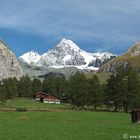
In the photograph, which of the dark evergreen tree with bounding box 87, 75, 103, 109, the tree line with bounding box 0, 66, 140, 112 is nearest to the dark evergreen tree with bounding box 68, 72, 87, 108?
the tree line with bounding box 0, 66, 140, 112

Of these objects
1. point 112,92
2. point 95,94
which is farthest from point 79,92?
point 112,92

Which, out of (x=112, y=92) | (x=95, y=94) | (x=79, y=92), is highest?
(x=79, y=92)

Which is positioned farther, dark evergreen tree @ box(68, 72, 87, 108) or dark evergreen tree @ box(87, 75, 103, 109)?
→ dark evergreen tree @ box(68, 72, 87, 108)

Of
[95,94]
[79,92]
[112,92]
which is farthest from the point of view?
[79,92]

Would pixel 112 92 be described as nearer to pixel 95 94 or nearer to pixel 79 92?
pixel 95 94

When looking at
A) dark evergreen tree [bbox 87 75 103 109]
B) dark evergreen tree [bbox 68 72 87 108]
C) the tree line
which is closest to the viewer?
the tree line

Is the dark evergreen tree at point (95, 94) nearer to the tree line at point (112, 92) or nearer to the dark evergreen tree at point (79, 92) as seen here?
the tree line at point (112, 92)

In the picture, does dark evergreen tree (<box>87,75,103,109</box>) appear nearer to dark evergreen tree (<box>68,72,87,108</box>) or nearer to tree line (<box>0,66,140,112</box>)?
tree line (<box>0,66,140,112</box>)

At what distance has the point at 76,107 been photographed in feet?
494

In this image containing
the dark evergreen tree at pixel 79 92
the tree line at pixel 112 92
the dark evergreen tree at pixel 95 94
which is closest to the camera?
the tree line at pixel 112 92

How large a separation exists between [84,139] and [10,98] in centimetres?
15641

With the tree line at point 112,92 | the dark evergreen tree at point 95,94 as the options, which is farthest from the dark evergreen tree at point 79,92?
the dark evergreen tree at point 95,94

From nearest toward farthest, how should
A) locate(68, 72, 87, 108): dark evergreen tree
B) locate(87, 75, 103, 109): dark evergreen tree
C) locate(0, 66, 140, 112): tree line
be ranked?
1. locate(0, 66, 140, 112): tree line
2. locate(87, 75, 103, 109): dark evergreen tree
3. locate(68, 72, 87, 108): dark evergreen tree

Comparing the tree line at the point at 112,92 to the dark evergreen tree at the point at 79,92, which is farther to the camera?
the dark evergreen tree at the point at 79,92
